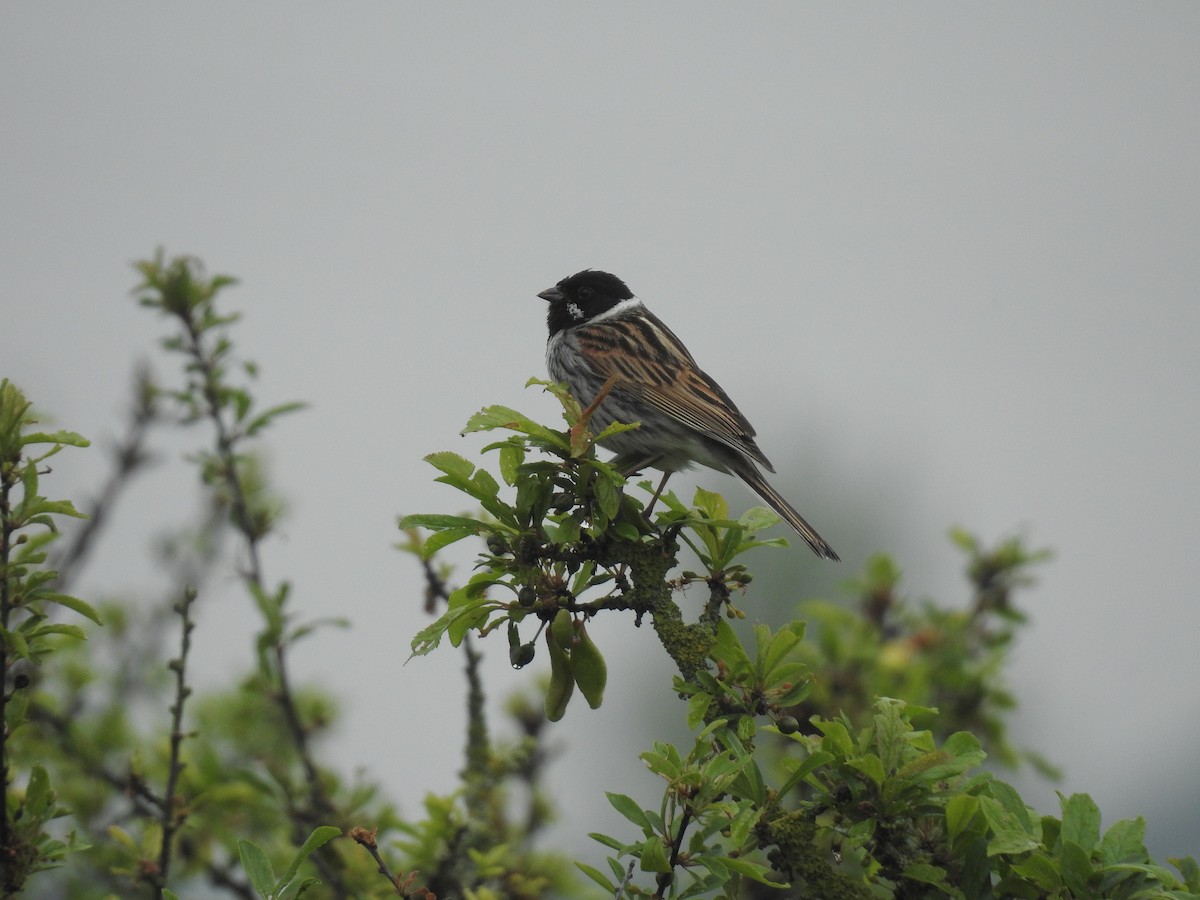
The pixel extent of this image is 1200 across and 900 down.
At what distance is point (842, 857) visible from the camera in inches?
105

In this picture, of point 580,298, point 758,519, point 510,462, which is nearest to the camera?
point 510,462

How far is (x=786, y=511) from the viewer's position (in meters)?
5.10

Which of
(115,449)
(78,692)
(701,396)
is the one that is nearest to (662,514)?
(701,396)

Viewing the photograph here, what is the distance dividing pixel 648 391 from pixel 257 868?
377cm

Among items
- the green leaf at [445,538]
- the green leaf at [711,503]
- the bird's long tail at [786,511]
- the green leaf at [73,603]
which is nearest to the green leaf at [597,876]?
the green leaf at [445,538]

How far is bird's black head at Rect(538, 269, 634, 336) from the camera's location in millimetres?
6910

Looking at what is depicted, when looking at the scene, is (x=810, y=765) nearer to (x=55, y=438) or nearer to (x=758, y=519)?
(x=758, y=519)

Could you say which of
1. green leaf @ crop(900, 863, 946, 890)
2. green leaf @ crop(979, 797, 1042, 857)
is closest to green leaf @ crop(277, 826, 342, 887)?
green leaf @ crop(900, 863, 946, 890)

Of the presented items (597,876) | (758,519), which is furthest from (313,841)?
(758,519)

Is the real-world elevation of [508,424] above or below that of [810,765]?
above

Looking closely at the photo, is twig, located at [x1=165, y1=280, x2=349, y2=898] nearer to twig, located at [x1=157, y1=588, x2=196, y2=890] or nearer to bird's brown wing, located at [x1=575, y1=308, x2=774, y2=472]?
twig, located at [x1=157, y1=588, x2=196, y2=890]

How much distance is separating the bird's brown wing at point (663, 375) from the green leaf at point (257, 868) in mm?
3322

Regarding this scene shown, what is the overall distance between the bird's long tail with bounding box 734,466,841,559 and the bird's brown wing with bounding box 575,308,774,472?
3.4 inches

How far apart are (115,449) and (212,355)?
1644mm
